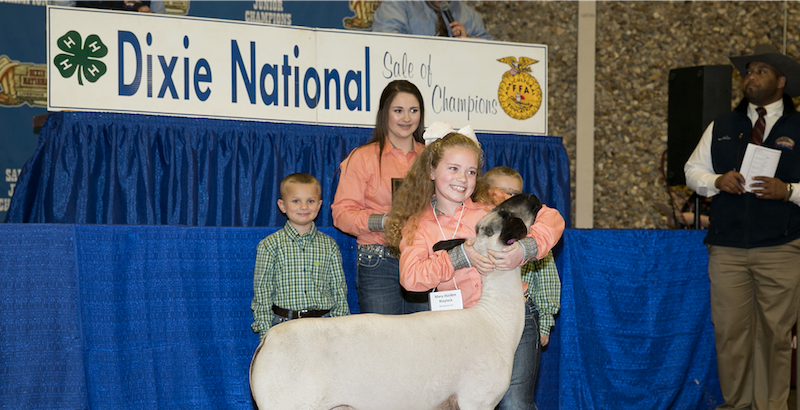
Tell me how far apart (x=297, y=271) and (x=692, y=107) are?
3.90 meters

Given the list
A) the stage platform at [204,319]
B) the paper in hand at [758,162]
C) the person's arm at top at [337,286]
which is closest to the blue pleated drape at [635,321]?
the stage platform at [204,319]

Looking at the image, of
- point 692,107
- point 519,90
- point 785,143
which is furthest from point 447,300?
point 692,107

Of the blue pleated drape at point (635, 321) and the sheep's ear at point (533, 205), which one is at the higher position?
the sheep's ear at point (533, 205)

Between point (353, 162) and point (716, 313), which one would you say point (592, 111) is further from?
point (353, 162)

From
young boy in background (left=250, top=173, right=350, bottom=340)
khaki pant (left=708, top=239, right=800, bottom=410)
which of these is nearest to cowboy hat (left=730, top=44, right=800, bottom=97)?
khaki pant (left=708, top=239, right=800, bottom=410)

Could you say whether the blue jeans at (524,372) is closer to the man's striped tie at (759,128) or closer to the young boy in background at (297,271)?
the young boy in background at (297,271)

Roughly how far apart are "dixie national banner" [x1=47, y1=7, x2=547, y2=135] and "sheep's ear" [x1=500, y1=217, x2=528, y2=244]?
2.52 metres

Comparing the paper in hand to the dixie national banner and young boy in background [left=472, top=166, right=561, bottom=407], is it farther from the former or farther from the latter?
young boy in background [left=472, top=166, right=561, bottom=407]

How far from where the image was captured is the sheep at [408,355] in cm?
187

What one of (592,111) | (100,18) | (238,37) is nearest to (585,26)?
(592,111)

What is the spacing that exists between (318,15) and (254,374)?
5.58 meters

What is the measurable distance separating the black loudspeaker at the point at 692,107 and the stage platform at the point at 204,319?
1278 mm

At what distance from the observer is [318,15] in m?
6.81

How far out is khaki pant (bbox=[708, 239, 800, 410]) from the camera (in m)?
4.12
